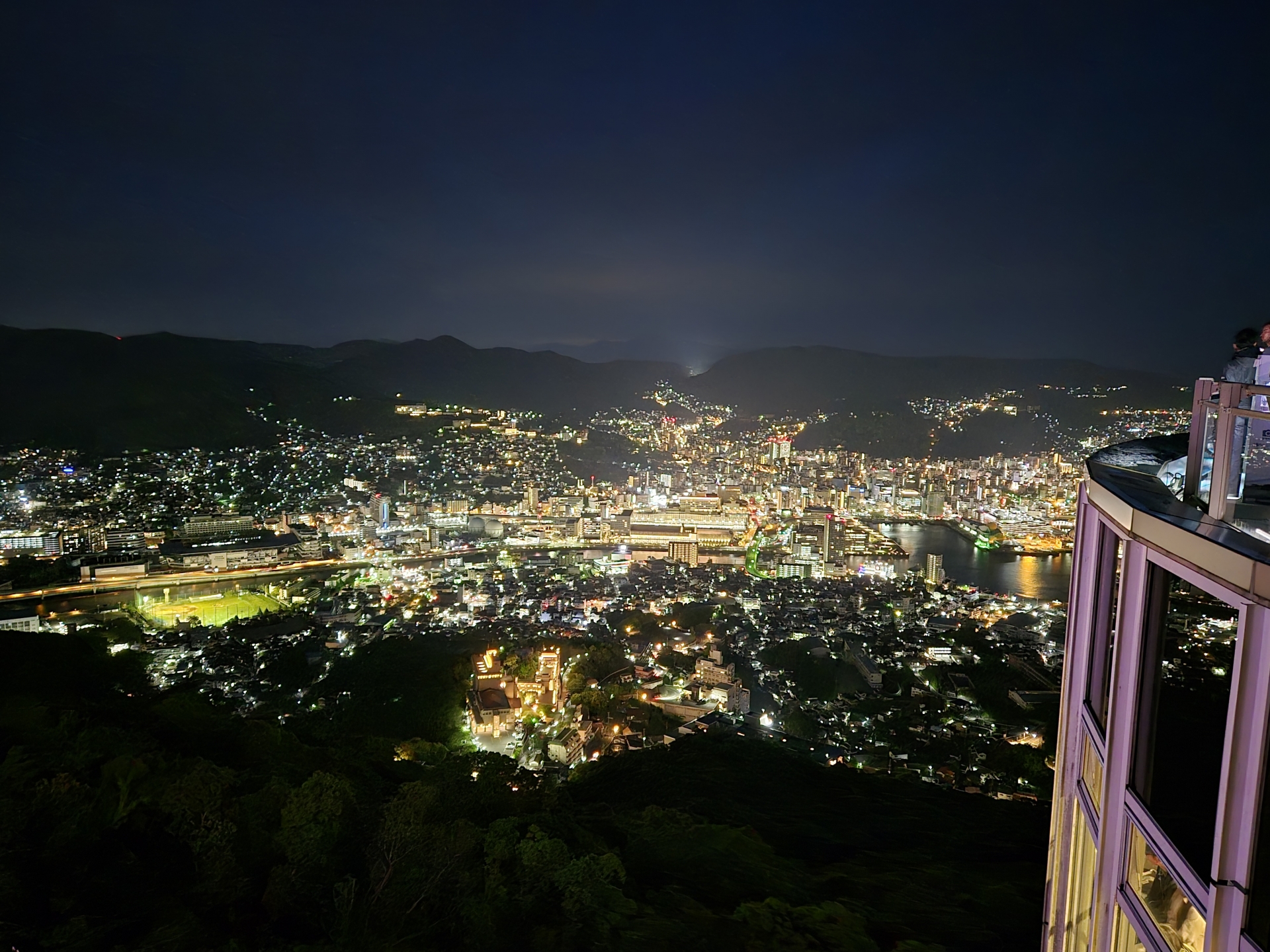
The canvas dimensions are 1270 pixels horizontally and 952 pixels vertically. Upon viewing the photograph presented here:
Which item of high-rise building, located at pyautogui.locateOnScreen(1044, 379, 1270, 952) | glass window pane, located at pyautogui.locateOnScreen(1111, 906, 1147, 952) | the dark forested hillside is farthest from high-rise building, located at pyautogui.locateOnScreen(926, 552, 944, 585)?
the dark forested hillside

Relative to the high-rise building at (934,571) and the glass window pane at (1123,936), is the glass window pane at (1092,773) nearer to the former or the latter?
the glass window pane at (1123,936)

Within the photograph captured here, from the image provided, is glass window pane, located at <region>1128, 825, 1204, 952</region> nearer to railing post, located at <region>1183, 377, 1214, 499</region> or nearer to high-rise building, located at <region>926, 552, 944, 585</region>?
railing post, located at <region>1183, 377, 1214, 499</region>

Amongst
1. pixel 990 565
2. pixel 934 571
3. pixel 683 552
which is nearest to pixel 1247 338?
pixel 934 571

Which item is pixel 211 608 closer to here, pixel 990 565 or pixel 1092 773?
pixel 1092 773

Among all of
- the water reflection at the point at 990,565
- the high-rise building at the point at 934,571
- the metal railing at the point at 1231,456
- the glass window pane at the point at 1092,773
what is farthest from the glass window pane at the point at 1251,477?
the high-rise building at the point at 934,571

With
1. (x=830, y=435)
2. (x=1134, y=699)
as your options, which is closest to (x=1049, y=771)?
(x=1134, y=699)

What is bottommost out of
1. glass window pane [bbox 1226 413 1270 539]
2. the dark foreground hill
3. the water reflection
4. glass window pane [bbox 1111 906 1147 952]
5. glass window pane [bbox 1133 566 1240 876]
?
the water reflection
